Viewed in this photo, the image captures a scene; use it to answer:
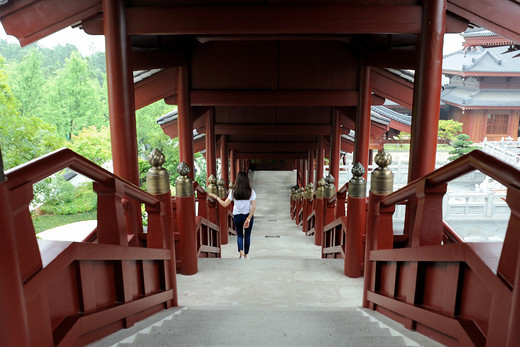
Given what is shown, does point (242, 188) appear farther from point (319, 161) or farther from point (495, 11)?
point (319, 161)

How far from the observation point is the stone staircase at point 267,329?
188cm

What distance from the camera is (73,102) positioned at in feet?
54.9

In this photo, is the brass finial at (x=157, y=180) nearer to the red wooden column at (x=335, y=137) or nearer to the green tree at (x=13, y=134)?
the red wooden column at (x=335, y=137)

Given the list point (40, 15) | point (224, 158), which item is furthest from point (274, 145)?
point (40, 15)

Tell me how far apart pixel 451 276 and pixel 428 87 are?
2.20 meters

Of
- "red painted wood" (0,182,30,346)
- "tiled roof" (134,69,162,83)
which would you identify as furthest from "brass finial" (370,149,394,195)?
"tiled roof" (134,69,162,83)

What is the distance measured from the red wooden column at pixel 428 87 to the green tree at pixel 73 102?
1621 cm

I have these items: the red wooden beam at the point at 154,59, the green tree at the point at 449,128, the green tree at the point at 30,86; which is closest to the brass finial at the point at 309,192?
the red wooden beam at the point at 154,59

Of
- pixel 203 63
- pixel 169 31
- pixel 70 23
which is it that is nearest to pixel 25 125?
pixel 203 63

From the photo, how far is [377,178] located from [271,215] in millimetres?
12091

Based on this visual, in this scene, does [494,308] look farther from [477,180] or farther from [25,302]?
[477,180]

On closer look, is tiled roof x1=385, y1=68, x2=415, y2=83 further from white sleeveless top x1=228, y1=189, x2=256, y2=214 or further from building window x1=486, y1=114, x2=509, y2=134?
building window x1=486, y1=114, x2=509, y2=134

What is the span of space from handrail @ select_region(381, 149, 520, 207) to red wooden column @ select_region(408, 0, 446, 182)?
147cm

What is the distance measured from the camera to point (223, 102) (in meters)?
5.61
